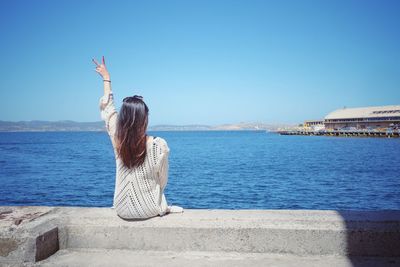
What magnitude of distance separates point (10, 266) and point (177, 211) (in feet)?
5.09

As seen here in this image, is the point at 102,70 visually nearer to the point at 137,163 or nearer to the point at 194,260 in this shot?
the point at 137,163

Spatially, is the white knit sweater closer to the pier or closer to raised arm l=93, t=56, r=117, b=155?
raised arm l=93, t=56, r=117, b=155

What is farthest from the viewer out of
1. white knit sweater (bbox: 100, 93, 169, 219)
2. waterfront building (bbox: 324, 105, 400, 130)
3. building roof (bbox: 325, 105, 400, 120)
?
building roof (bbox: 325, 105, 400, 120)

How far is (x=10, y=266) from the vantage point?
10.1 feet

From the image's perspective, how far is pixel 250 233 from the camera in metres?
3.24

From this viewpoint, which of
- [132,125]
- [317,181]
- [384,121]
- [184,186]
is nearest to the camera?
[132,125]

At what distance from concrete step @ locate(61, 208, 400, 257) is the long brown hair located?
65 cm

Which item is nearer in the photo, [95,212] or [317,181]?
[95,212]

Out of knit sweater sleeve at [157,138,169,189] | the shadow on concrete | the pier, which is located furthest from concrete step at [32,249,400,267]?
the pier

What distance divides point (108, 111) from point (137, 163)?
643 mm

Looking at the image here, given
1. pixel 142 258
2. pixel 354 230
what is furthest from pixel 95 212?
pixel 354 230

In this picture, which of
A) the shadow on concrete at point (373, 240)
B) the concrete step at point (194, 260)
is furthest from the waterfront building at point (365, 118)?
the concrete step at point (194, 260)

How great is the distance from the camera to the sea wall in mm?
3129

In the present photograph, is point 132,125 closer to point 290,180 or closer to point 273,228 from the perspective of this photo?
point 273,228
